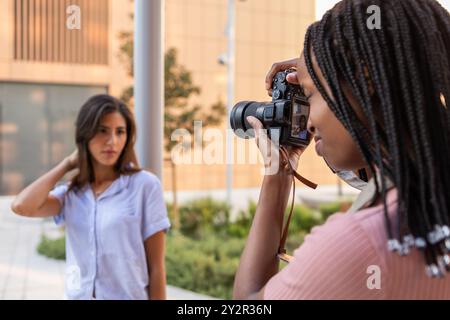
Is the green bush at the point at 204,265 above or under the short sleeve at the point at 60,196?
under

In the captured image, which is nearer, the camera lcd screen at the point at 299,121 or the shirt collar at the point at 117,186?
the camera lcd screen at the point at 299,121

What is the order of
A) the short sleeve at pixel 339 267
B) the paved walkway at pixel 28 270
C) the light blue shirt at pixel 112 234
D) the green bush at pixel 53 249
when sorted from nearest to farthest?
1. the short sleeve at pixel 339 267
2. the light blue shirt at pixel 112 234
3. the paved walkway at pixel 28 270
4. the green bush at pixel 53 249

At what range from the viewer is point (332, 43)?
81cm

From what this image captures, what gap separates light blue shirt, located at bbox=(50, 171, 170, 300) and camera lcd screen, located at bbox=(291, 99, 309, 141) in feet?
3.68

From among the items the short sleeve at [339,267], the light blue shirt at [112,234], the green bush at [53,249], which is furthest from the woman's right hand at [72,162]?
the green bush at [53,249]

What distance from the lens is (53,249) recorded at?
23.5 ft

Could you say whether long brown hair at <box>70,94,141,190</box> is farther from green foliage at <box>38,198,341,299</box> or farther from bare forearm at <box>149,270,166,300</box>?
green foliage at <box>38,198,341,299</box>

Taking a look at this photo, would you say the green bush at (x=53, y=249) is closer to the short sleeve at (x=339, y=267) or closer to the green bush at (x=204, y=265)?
the green bush at (x=204, y=265)

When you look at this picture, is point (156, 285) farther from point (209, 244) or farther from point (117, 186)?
point (209, 244)

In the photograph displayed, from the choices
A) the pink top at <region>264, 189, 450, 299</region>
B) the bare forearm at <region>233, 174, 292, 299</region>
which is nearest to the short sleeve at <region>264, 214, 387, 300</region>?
the pink top at <region>264, 189, 450, 299</region>

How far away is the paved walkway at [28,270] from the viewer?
5.21 metres

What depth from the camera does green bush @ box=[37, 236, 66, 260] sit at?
23.1ft
